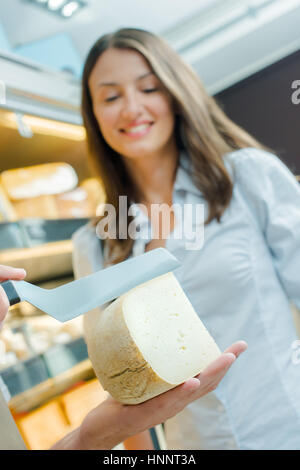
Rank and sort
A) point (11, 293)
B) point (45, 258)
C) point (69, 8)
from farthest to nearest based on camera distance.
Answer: point (45, 258), point (69, 8), point (11, 293)

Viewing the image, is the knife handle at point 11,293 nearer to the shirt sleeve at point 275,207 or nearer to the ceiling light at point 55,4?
the shirt sleeve at point 275,207

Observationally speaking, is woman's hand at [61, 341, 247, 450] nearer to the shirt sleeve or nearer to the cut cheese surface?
the cut cheese surface

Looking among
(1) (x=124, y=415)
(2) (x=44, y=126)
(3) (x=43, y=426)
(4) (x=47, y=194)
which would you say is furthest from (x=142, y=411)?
(4) (x=47, y=194)

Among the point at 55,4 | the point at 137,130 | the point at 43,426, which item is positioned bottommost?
→ the point at 43,426

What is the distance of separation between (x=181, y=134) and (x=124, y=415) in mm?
276

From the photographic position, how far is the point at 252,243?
0.40 metres

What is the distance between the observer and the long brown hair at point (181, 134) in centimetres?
40

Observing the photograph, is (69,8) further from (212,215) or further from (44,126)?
(212,215)

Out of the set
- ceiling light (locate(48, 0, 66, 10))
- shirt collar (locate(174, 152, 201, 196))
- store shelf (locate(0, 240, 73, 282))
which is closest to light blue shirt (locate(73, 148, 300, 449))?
shirt collar (locate(174, 152, 201, 196))

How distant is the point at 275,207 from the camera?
0.40 meters

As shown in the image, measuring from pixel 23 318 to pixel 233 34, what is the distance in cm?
47

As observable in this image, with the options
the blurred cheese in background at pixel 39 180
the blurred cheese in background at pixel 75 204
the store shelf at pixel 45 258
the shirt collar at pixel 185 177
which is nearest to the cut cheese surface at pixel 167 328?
the shirt collar at pixel 185 177

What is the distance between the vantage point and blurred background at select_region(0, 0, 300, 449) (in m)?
0.34

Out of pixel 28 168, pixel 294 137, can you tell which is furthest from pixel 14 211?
pixel 294 137
